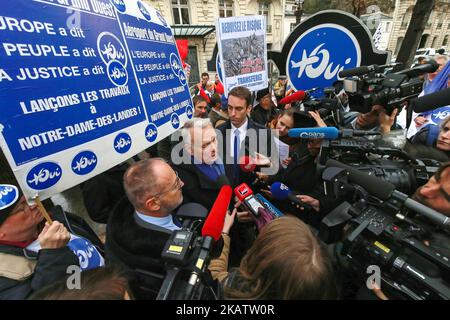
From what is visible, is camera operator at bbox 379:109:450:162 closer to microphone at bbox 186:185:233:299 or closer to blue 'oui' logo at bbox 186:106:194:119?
microphone at bbox 186:185:233:299

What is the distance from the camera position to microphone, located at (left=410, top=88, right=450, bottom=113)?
3.21 feet

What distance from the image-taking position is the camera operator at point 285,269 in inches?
30.8

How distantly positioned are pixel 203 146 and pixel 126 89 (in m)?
0.67

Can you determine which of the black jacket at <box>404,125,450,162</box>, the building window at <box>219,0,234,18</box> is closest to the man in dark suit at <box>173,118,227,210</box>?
the black jacket at <box>404,125,450,162</box>

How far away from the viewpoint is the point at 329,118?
188cm

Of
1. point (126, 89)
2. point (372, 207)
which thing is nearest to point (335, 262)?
point (372, 207)

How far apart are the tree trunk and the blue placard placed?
4.95m

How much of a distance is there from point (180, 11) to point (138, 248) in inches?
705

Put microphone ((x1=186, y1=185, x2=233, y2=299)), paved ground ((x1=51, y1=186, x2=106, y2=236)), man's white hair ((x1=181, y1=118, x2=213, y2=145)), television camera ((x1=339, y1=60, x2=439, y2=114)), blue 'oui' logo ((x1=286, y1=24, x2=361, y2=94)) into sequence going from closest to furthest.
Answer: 1. microphone ((x1=186, y1=185, x2=233, y2=299))
2. television camera ((x1=339, y1=60, x2=439, y2=114))
3. man's white hair ((x1=181, y1=118, x2=213, y2=145))
4. blue 'oui' logo ((x1=286, y1=24, x2=361, y2=94))
5. paved ground ((x1=51, y1=186, x2=106, y2=236))

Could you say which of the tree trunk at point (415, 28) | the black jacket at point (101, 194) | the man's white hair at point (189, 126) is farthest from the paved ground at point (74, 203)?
the tree trunk at point (415, 28)

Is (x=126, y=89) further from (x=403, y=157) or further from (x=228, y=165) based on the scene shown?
(x=403, y=157)

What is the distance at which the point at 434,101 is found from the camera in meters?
1.00

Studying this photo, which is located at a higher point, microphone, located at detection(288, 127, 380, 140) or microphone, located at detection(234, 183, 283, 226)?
microphone, located at detection(288, 127, 380, 140)

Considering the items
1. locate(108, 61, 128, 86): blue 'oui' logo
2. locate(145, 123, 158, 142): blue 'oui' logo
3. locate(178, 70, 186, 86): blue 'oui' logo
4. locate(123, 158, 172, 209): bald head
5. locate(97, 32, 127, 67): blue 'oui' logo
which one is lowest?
locate(123, 158, 172, 209): bald head
